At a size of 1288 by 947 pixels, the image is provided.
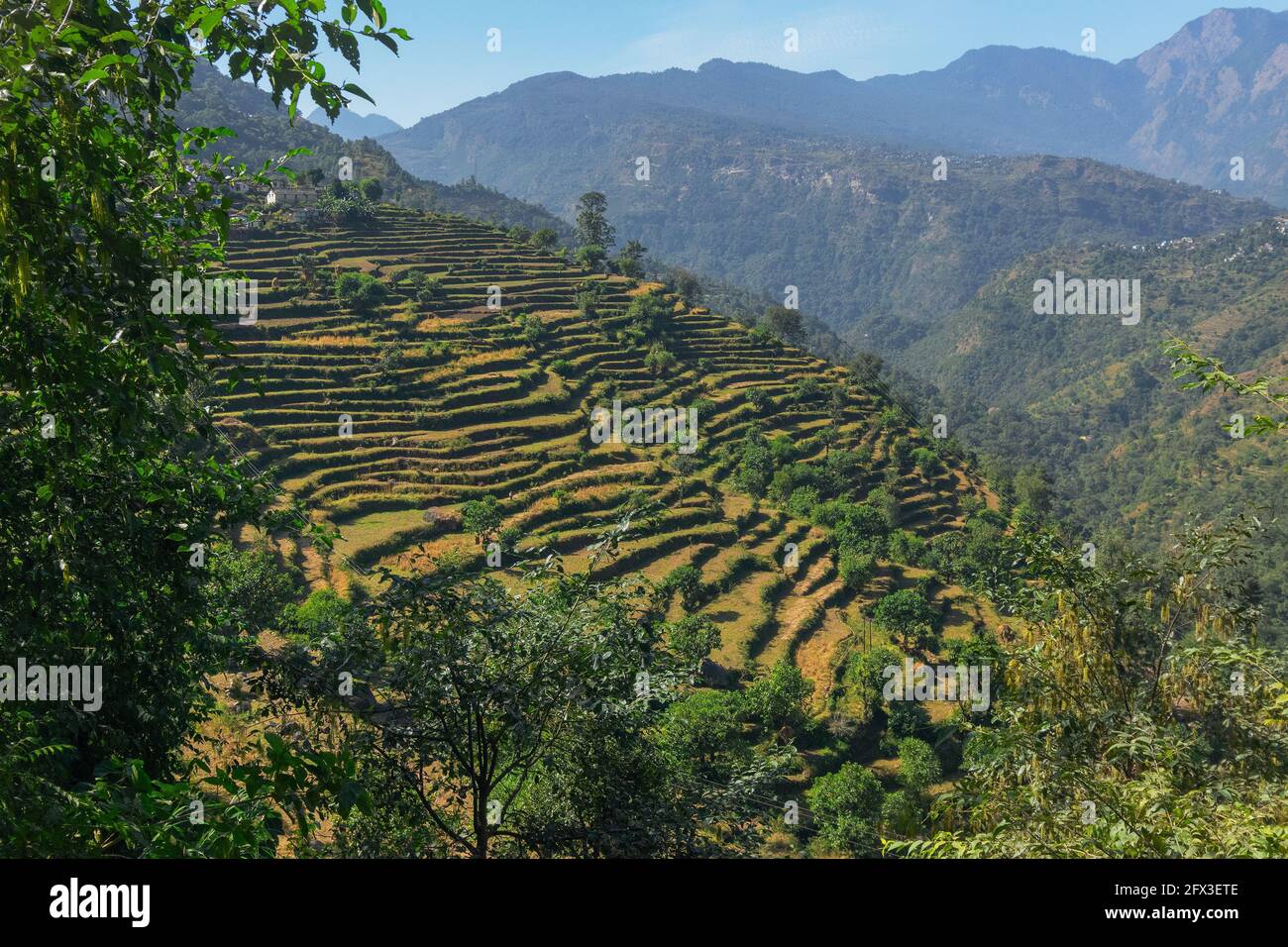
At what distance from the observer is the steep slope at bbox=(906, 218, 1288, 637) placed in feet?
328

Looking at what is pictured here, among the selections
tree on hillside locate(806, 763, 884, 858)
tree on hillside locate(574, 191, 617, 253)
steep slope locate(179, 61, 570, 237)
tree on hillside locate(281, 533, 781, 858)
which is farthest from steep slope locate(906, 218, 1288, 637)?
steep slope locate(179, 61, 570, 237)

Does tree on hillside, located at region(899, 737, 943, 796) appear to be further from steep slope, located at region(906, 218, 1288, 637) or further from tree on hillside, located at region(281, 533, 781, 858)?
steep slope, located at region(906, 218, 1288, 637)

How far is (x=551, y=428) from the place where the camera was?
54.4 meters

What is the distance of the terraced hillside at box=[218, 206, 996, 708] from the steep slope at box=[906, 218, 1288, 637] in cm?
3596

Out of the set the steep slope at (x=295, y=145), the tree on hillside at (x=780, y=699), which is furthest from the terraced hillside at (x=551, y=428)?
the steep slope at (x=295, y=145)

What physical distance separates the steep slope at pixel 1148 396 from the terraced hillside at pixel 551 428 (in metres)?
36.0

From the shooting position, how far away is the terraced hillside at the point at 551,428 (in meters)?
42.7

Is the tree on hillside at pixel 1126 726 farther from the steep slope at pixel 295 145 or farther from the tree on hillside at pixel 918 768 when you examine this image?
the steep slope at pixel 295 145

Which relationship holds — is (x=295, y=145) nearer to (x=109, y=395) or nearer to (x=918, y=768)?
(x=918, y=768)
